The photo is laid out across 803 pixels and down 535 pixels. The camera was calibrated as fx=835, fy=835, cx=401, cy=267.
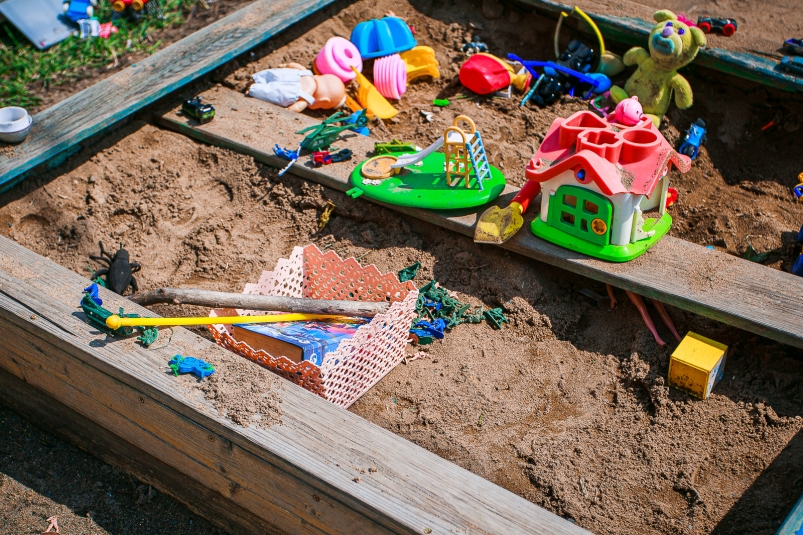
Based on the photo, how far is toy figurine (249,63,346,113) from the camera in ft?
15.1

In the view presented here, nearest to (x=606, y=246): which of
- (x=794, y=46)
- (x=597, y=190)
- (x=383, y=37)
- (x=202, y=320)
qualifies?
(x=597, y=190)

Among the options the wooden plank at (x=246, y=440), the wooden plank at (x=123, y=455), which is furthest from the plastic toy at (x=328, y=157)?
the wooden plank at (x=123, y=455)

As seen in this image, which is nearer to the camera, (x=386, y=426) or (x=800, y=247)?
(x=386, y=426)

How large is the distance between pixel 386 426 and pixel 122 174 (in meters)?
2.10

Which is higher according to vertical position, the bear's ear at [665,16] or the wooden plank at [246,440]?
the bear's ear at [665,16]

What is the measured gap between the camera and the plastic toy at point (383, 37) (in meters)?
4.96

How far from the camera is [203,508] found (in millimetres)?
3000

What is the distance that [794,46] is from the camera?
446 cm

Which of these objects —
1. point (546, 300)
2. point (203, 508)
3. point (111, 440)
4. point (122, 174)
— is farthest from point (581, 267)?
point (122, 174)

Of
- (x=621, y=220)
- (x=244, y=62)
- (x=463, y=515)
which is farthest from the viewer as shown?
(x=244, y=62)

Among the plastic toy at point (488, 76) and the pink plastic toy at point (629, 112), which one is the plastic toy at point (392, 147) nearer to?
→ the plastic toy at point (488, 76)

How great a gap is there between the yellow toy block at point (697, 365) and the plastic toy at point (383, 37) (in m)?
2.63

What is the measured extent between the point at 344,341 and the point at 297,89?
2.11 meters

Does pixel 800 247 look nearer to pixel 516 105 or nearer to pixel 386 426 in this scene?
pixel 516 105
